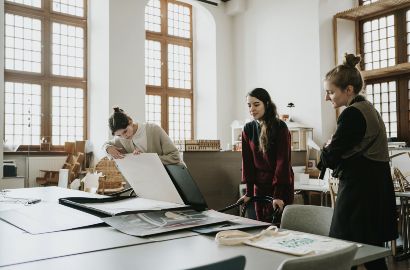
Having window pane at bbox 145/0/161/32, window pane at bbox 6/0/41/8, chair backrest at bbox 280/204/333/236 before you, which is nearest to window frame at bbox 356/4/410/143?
window pane at bbox 145/0/161/32

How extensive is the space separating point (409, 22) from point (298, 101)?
227 cm

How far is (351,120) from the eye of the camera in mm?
1826

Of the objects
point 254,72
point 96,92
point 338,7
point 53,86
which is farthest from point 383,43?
point 53,86

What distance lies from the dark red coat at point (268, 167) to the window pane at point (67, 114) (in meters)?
5.85

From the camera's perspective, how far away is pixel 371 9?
23.1 feet

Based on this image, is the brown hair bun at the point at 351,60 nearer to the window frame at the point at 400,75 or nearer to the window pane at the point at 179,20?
the window frame at the point at 400,75

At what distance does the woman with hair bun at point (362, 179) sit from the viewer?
1.82 metres

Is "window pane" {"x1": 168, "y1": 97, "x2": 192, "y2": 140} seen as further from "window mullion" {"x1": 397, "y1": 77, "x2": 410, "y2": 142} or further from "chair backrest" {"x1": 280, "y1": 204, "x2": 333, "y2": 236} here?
"chair backrest" {"x1": 280, "y1": 204, "x2": 333, "y2": 236}

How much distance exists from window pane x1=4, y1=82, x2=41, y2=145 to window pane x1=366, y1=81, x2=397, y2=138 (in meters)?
6.12

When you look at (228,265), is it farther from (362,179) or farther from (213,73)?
(213,73)

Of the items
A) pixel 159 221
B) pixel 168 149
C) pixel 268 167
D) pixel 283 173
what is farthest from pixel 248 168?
pixel 159 221

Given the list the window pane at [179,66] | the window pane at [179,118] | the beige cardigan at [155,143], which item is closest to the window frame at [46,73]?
the window pane at [179,118]

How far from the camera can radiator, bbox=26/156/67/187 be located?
274 inches

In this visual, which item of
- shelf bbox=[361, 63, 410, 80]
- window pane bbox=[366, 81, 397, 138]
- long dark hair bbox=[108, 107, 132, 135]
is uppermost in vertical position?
shelf bbox=[361, 63, 410, 80]
